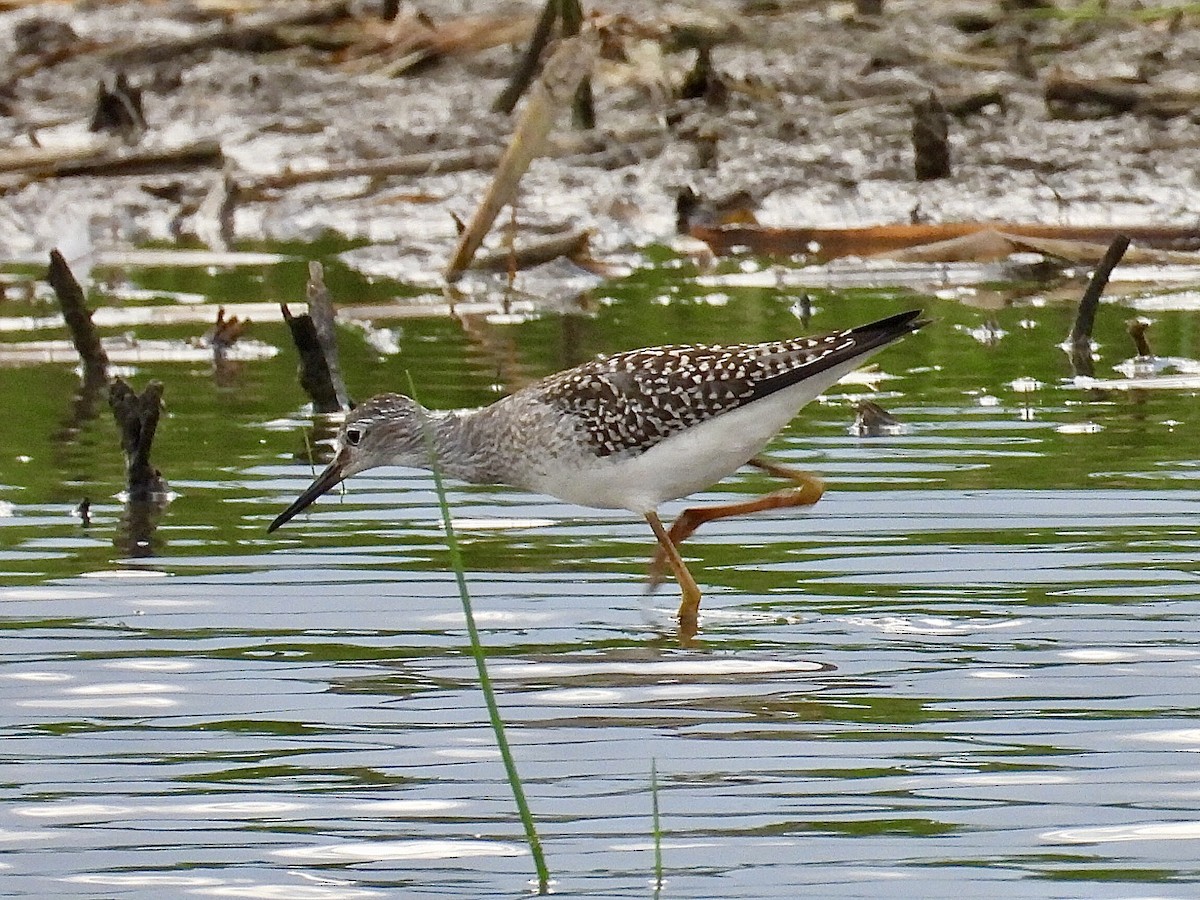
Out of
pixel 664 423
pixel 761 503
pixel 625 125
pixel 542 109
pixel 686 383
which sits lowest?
pixel 625 125

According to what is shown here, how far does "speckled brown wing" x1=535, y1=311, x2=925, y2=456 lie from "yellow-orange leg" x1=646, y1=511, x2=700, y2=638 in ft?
1.01

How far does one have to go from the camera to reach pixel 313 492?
8.58 meters

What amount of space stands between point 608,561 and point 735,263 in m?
6.56

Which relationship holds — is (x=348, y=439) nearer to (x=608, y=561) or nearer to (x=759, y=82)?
(x=608, y=561)

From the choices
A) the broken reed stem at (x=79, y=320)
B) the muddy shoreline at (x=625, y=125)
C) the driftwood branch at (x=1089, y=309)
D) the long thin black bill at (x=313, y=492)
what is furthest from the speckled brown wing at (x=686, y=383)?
the muddy shoreline at (x=625, y=125)

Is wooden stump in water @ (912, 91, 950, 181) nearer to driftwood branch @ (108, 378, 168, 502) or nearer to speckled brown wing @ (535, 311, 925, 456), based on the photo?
speckled brown wing @ (535, 311, 925, 456)

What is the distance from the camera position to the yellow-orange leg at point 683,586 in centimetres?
746

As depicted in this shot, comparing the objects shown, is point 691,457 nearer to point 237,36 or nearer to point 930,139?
point 930,139

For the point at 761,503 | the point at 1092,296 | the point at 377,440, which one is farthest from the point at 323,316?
the point at 1092,296

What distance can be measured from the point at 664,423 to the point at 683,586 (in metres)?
0.74

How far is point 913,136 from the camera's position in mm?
15875

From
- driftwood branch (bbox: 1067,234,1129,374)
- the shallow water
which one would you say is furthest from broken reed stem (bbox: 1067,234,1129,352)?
the shallow water

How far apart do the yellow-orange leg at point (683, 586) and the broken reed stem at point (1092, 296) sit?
3.60 metres

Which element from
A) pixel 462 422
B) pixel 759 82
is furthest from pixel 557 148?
pixel 462 422
